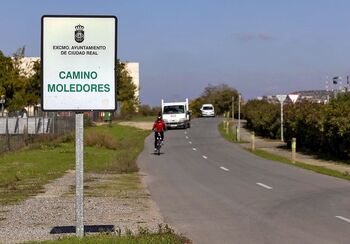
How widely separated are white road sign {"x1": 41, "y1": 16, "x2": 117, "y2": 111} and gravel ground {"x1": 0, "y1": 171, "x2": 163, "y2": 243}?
7.96ft

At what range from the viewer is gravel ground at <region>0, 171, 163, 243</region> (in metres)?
11.3

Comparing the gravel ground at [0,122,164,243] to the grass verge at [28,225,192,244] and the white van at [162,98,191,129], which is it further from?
the white van at [162,98,191,129]

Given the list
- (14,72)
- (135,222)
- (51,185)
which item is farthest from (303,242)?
(14,72)

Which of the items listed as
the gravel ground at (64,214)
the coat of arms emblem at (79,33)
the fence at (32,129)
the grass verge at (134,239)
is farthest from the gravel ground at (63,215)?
the fence at (32,129)

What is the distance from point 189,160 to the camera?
31.0 metres

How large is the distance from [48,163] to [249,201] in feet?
43.1

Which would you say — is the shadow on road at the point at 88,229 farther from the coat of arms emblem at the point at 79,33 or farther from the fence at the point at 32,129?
the fence at the point at 32,129

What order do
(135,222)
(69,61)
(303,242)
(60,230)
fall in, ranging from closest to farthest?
(69,61)
(303,242)
(60,230)
(135,222)

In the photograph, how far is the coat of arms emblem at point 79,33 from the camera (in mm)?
9258

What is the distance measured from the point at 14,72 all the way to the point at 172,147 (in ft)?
91.8

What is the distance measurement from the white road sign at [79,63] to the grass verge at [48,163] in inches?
269

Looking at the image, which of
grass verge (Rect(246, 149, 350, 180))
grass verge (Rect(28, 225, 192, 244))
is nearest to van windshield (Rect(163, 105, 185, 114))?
grass verge (Rect(246, 149, 350, 180))

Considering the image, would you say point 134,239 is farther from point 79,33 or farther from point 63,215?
point 63,215

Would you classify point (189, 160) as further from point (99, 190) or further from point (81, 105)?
point (81, 105)
